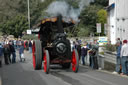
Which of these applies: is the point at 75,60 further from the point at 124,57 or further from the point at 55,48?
the point at 124,57

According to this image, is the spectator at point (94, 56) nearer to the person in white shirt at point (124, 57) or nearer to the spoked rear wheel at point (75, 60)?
the spoked rear wheel at point (75, 60)

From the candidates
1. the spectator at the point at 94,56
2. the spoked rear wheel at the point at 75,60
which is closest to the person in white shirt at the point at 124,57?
the spoked rear wheel at the point at 75,60

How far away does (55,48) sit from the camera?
13195 millimetres

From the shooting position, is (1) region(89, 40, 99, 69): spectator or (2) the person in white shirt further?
(1) region(89, 40, 99, 69): spectator

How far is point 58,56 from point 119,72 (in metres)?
3.03

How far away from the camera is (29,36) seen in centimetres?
4138

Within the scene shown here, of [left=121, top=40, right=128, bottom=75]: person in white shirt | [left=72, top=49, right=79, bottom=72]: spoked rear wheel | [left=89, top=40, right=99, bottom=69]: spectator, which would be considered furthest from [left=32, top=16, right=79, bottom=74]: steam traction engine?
[left=121, top=40, right=128, bottom=75]: person in white shirt

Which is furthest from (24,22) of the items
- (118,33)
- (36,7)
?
(118,33)

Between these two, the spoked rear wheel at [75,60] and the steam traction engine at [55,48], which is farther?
the steam traction engine at [55,48]

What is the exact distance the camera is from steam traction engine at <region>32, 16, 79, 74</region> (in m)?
13.1

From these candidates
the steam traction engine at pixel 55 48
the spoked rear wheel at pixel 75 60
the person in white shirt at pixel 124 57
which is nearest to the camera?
the person in white shirt at pixel 124 57

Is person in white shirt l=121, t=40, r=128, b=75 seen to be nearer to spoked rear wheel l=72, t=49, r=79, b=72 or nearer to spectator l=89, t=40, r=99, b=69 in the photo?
spoked rear wheel l=72, t=49, r=79, b=72

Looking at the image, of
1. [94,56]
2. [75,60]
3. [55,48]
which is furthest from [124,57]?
[55,48]

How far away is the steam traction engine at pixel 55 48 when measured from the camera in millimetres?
13141
